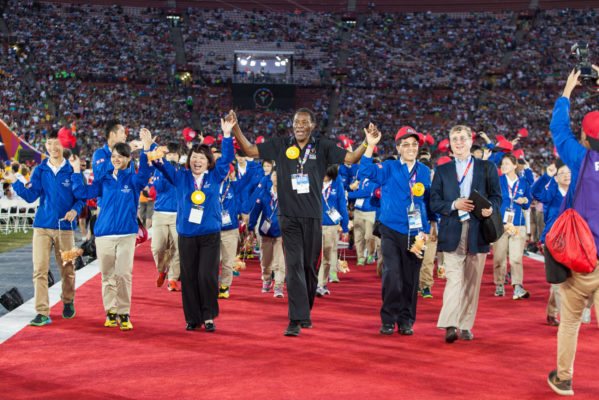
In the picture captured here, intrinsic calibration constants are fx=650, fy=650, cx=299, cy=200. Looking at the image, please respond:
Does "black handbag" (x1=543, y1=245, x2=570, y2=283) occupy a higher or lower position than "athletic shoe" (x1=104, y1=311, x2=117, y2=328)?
higher

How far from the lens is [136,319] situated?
6789mm

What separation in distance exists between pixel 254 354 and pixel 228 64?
36.0m

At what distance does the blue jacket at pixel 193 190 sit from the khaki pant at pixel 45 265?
1293 millimetres

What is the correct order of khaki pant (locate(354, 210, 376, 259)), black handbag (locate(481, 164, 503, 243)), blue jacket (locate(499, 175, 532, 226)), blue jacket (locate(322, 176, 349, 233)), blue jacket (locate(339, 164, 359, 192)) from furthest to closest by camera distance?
khaki pant (locate(354, 210, 376, 259)), blue jacket (locate(339, 164, 359, 192)), blue jacket (locate(499, 175, 532, 226)), blue jacket (locate(322, 176, 349, 233)), black handbag (locate(481, 164, 503, 243))

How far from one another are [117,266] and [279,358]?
80.6 inches

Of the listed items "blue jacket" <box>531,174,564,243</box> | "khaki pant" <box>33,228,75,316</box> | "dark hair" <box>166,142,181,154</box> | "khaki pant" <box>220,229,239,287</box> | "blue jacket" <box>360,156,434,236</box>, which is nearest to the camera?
"blue jacket" <box>360,156,434,236</box>

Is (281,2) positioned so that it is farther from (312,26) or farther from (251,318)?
(251,318)

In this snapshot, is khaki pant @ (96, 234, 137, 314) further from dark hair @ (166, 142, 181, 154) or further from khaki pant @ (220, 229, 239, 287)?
dark hair @ (166, 142, 181, 154)

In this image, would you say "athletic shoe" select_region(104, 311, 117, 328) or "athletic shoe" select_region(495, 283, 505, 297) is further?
"athletic shoe" select_region(495, 283, 505, 297)

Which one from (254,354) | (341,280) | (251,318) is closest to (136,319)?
(251,318)

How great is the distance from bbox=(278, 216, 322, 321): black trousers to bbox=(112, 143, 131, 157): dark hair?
5.38 feet

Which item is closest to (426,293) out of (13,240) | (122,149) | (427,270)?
(427,270)

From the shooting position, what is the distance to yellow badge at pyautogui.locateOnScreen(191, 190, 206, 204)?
6.17 m

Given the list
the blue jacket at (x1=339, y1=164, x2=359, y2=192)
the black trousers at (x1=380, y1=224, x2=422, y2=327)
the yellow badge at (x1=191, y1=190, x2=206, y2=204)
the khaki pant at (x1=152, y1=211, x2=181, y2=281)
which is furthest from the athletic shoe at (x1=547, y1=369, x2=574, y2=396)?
the khaki pant at (x1=152, y1=211, x2=181, y2=281)
